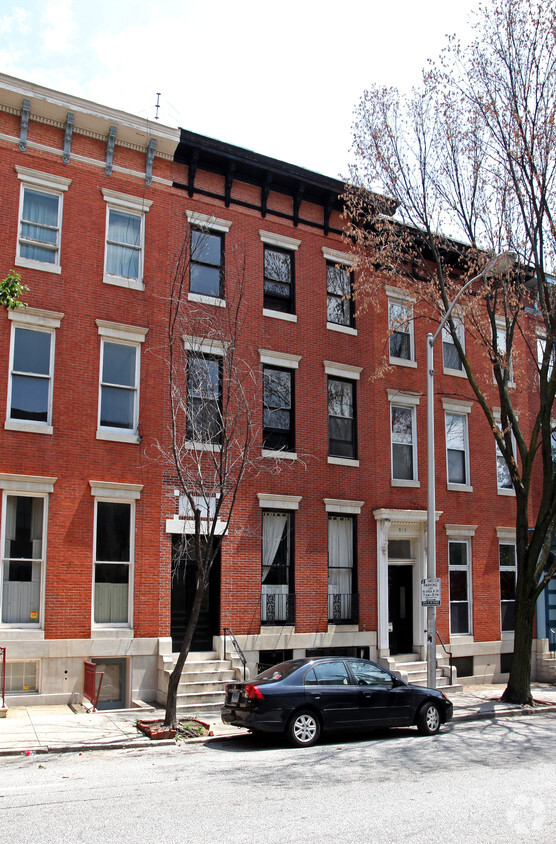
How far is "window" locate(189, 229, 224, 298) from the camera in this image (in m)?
18.8

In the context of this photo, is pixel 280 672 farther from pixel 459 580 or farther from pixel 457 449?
pixel 457 449

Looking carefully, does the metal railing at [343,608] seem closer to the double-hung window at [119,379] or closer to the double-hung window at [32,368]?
the double-hung window at [119,379]

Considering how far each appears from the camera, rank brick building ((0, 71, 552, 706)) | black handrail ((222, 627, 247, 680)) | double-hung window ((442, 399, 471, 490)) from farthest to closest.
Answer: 1. double-hung window ((442, 399, 471, 490))
2. black handrail ((222, 627, 247, 680))
3. brick building ((0, 71, 552, 706))

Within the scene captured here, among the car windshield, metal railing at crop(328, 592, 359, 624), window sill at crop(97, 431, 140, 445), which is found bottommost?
the car windshield

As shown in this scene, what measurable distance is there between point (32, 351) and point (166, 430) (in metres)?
3.28

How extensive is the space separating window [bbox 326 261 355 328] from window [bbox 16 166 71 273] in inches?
282

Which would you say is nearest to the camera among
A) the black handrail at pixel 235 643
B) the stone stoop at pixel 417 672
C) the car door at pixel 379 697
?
the car door at pixel 379 697

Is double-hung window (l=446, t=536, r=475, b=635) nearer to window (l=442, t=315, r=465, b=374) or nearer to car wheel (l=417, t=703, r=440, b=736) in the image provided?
window (l=442, t=315, r=465, b=374)

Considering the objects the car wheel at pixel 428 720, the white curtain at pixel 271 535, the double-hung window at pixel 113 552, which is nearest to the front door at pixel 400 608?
the white curtain at pixel 271 535

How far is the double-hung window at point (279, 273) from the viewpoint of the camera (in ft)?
65.3

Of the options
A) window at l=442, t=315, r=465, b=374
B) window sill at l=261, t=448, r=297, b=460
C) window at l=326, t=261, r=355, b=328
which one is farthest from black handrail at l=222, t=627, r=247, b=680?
window at l=442, t=315, r=465, b=374

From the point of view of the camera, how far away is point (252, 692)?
12.4m

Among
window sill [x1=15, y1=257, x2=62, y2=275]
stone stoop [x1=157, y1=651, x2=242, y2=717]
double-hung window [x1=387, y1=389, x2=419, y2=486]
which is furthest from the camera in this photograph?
double-hung window [x1=387, y1=389, x2=419, y2=486]

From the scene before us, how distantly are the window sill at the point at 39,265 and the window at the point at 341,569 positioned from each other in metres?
8.72
